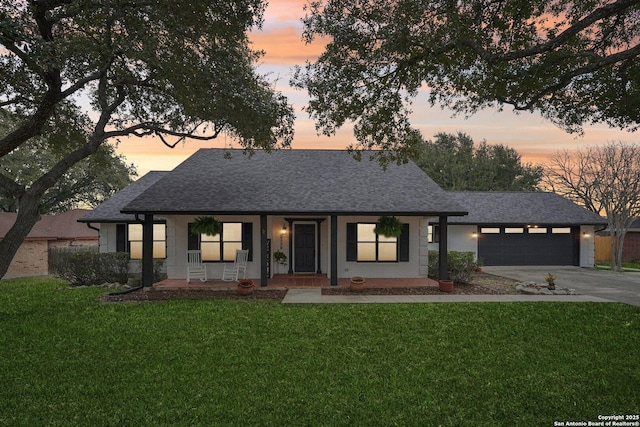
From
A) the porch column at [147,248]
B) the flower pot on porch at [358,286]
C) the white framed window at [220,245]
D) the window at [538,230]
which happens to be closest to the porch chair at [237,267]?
the white framed window at [220,245]

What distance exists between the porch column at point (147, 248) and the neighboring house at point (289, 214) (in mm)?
40

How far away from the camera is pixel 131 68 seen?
1059 centimetres

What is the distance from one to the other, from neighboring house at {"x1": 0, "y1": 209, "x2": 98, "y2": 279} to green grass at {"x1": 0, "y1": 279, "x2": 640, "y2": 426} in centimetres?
1501

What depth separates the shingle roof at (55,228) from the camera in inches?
868

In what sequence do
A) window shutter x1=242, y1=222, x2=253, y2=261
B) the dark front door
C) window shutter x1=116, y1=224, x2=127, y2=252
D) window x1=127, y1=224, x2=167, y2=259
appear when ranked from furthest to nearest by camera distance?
1. window shutter x1=116, y1=224, x2=127, y2=252
2. window x1=127, y1=224, x2=167, y2=259
3. the dark front door
4. window shutter x1=242, y1=222, x2=253, y2=261

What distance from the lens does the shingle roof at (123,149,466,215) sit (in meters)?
12.0

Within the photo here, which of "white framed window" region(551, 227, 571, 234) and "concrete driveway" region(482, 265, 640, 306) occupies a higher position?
"white framed window" region(551, 227, 571, 234)

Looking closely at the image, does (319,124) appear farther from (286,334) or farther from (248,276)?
Result: (248,276)

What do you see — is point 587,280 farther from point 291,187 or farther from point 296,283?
point 291,187

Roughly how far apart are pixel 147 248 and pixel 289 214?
5.13 meters

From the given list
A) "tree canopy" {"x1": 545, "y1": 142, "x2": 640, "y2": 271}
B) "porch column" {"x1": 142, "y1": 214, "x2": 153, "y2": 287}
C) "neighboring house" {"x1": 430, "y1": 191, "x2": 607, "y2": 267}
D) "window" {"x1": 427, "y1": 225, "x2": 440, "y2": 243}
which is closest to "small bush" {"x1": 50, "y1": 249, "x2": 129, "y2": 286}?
"porch column" {"x1": 142, "y1": 214, "x2": 153, "y2": 287}

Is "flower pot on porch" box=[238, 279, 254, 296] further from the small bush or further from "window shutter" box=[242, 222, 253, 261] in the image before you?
the small bush

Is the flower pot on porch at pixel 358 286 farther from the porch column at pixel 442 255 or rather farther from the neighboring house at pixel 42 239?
the neighboring house at pixel 42 239

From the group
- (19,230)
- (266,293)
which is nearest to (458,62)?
(266,293)
